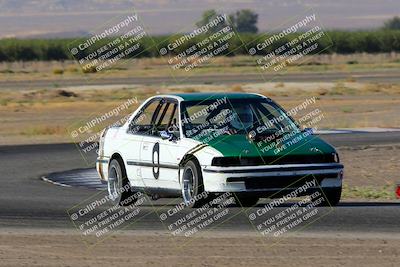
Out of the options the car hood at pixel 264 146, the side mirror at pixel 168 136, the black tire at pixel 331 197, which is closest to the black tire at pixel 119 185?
the side mirror at pixel 168 136

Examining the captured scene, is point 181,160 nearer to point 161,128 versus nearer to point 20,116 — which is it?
point 161,128

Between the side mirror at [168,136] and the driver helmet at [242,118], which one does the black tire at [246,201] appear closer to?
the driver helmet at [242,118]

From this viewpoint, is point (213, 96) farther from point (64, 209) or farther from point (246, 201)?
point (64, 209)

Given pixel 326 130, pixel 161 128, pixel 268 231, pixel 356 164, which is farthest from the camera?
pixel 326 130

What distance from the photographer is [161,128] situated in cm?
1694

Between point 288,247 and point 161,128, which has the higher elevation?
point 161,128

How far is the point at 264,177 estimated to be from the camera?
50.5ft

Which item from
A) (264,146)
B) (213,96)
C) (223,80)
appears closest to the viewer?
(264,146)

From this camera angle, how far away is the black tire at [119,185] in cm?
1717

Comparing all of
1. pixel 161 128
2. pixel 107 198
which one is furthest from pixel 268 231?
pixel 107 198

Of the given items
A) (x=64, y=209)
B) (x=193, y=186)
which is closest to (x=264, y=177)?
(x=193, y=186)

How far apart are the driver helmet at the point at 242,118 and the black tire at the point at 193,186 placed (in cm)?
97

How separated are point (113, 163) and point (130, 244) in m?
4.83

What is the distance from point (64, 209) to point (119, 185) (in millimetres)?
1145
